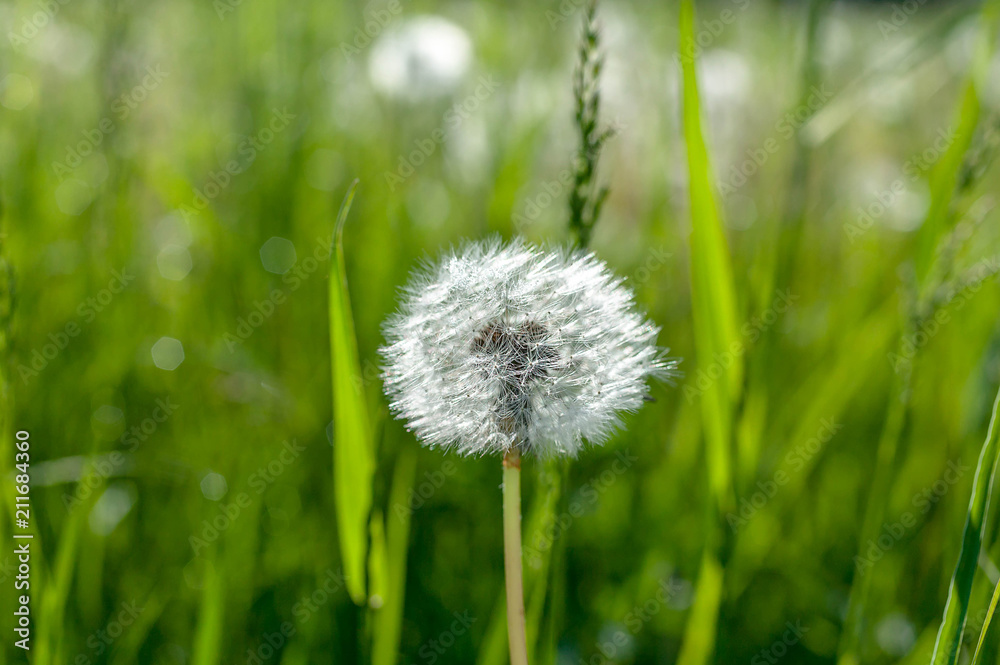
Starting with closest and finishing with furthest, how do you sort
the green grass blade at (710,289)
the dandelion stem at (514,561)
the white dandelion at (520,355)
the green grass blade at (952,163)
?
the dandelion stem at (514,561), the white dandelion at (520,355), the green grass blade at (710,289), the green grass blade at (952,163)

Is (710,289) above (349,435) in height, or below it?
above

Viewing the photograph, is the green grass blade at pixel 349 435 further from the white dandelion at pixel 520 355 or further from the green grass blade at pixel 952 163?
the green grass blade at pixel 952 163

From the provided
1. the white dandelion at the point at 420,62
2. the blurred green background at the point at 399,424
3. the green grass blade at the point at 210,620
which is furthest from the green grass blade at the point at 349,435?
the white dandelion at the point at 420,62

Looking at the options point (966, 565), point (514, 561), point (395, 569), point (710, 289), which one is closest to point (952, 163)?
point (710, 289)

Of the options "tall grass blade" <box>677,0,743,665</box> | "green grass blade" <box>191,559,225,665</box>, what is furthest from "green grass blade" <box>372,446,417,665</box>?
"tall grass blade" <box>677,0,743,665</box>

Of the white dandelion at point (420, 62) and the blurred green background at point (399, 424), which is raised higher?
the white dandelion at point (420, 62)

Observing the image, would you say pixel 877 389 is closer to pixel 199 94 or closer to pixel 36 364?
pixel 36 364

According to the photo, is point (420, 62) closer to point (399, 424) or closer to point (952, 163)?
point (399, 424)

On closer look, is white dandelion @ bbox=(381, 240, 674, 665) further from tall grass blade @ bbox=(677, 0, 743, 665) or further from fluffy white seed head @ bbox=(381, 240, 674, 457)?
tall grass blade @ bbox=(677, 0, 743, 665)
